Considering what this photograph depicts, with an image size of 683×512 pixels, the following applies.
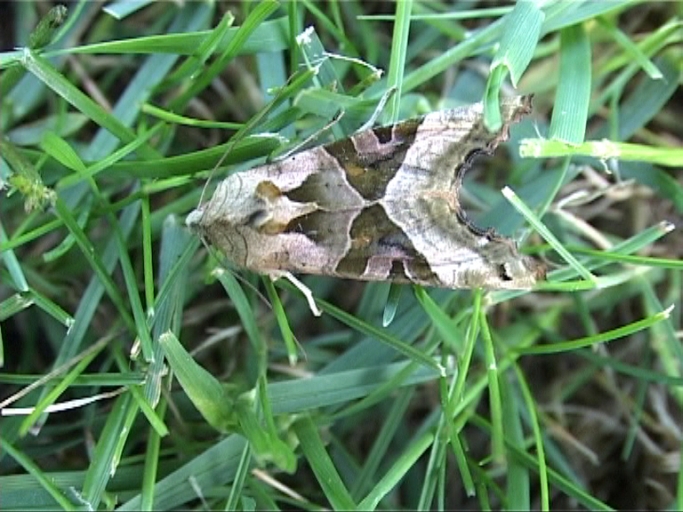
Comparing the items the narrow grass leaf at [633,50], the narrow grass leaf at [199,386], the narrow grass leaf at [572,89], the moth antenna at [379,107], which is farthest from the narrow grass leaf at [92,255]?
the narrow grass leaf at [633,50]

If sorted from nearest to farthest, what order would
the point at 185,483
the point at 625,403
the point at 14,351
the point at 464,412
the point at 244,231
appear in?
the point at 244,231 → the point at 185,483 → the point at 464,412 → the point at 14,351 → the point at 625,403

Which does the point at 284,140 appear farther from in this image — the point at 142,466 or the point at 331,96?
the point at 142,466

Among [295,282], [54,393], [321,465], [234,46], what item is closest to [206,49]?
[234,46]

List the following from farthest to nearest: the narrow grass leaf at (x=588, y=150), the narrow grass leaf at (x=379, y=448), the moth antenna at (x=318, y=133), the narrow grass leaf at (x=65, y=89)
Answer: the narrow grass leaf at (x=379, y=448)
the moth antenna at (x=318, y=133)
the narrow grass leaf at (x=65, y=89)
the narrow grass leaf at (x=588, y=150)

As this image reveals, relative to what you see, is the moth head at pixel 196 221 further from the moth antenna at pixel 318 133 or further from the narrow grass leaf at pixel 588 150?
the narrow grass leaf at pixel 588 150

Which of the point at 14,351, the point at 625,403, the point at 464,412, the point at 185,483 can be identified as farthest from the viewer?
the point at 625,403

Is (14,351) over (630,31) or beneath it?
beneath

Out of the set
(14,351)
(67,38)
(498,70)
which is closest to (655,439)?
(498,70)
